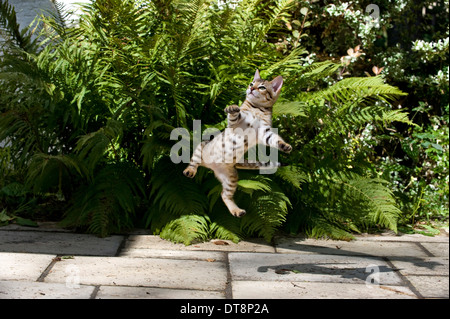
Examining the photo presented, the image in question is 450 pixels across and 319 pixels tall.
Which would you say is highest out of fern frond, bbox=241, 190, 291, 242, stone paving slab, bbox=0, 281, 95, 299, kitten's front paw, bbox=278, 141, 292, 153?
kitten's front paw, bbox=278, 141, 292, 153

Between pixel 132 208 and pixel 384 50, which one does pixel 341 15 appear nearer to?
pixel 384 50

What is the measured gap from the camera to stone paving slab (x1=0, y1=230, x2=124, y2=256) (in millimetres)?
3416

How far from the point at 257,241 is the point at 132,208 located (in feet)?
2.91

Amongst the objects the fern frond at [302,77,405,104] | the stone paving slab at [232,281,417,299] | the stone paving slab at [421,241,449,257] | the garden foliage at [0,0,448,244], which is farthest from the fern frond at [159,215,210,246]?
the stone paving slab at [421,241,449,257]

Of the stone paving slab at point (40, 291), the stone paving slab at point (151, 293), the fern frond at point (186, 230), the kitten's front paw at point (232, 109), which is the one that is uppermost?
the kitten's front paw at point (232, 109)

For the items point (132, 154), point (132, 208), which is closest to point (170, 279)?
point (132, 208)

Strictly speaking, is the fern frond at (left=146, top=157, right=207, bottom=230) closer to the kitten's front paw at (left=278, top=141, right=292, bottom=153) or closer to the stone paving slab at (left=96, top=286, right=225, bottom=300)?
the stone paving slab at (left=96, top=286, right=225, bottom=300)

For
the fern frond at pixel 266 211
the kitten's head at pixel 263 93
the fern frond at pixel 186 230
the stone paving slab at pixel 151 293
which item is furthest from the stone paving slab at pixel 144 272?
the kitten's head at pixel 263 93

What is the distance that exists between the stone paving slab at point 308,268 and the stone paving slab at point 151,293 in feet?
1.02

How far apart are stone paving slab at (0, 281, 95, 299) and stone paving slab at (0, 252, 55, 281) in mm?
105

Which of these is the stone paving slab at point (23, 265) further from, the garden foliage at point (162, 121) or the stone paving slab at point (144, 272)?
the garden foliage at point (162, 121)

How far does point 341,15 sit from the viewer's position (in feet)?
16.9

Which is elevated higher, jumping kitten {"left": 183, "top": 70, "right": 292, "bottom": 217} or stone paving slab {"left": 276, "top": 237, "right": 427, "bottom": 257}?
jumping kitten {"left": 183, "top": 70, "right": 292, "bottom": 217}

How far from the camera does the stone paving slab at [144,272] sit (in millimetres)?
2879
